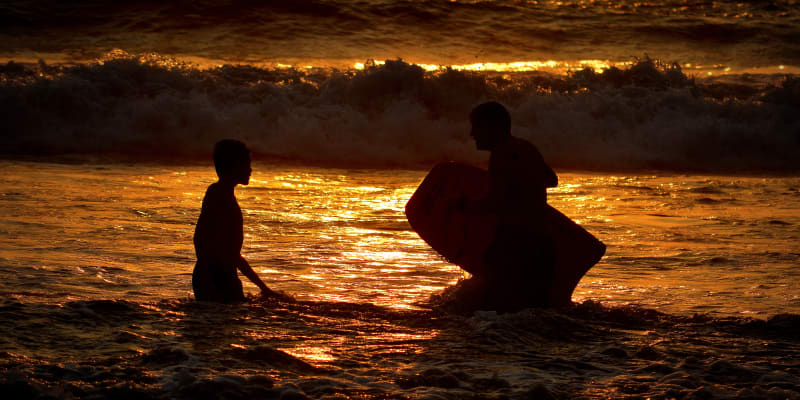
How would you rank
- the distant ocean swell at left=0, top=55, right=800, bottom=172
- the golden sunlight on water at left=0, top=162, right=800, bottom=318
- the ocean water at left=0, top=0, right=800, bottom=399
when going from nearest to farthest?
1. the ocean water at left=0, top=0, right=800, bottom=399
2. the golden sunlight on water at left=0, top=162, right=800, bottom=318
3. the distant ocean swell at left=0, top=55, right=800, bottom=172

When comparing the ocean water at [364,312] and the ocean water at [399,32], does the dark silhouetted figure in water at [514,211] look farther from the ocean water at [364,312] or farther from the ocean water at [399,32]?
the ocean water at [399,32]

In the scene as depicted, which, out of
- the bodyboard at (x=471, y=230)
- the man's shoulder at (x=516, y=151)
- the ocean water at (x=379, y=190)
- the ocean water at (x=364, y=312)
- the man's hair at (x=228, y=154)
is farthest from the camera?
the bodyboard at (x=471, y=230)

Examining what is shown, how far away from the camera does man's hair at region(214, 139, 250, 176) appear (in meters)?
5.38

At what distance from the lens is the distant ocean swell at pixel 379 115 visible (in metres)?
17.5

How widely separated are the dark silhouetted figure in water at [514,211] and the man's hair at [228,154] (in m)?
1.51

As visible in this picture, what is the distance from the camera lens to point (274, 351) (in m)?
4.92

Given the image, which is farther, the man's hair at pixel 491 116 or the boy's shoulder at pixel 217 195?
the man's hair at pixel 491 116

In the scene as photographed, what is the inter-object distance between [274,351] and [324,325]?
0.78 m

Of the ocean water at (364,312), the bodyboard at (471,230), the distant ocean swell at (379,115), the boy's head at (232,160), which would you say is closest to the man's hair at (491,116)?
the bodyboard at (471,230)

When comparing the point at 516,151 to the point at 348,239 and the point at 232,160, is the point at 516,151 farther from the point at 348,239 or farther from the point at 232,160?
the point at 348,239

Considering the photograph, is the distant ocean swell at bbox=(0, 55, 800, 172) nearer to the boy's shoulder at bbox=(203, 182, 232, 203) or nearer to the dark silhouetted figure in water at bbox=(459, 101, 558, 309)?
the dark silhouetted figure in water at bbox=(459, 101, 558, 309)

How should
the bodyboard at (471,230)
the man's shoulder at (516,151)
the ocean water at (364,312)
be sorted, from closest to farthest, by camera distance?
the ocean water at (364,312) < the man's shoulder at (516,151) < the bodyboard at (471,230)

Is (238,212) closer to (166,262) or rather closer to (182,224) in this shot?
(166,262)

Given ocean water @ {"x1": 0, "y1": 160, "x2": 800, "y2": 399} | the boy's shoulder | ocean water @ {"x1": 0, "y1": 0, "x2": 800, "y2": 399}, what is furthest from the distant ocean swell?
the boy's shoulder
